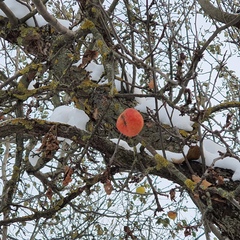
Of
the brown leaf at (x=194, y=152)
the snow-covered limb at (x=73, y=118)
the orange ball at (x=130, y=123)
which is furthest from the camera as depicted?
the snow-covered limb at (x=73, y=118)

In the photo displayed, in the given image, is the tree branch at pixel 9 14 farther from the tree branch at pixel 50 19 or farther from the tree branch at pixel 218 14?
the tree branch at pixel 218 14

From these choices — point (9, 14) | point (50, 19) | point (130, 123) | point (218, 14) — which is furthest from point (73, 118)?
point (218, 14)

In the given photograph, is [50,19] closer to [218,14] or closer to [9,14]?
[9,14]

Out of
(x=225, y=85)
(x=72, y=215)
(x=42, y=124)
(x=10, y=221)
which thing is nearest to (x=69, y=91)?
(x=42, y=124)

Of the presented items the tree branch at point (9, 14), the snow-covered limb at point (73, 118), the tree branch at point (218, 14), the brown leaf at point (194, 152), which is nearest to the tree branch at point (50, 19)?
the tree branch at point (9, 14)

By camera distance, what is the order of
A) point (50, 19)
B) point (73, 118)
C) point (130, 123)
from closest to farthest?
point (130, 123)
point (50, 19)
point (73, 118)

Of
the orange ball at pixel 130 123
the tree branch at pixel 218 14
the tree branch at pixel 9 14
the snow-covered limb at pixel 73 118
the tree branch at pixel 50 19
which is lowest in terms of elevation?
the orange ball at pixel 130 123

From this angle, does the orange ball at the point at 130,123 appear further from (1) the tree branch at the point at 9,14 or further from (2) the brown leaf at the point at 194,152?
(1) the tree branch at the point at 9,14

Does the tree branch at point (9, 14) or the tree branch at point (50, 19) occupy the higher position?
the tree branch at point (9, 14)

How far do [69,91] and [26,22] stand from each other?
75cm

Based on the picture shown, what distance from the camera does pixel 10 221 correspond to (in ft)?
9.21

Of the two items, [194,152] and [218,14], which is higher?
[218,14]

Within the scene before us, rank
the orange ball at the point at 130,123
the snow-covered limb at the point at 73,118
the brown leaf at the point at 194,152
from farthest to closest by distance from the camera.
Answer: the snow-covered limb at the point at 73,118 → the brown leaf at the point at 194,152 → the orange ball at the point at 130,123

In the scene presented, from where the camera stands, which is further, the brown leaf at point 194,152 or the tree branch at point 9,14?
the tree branch at point 9,14
